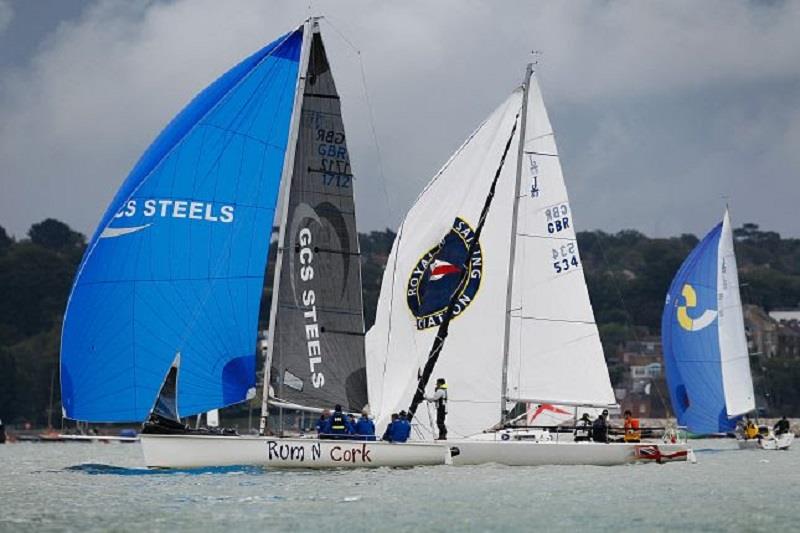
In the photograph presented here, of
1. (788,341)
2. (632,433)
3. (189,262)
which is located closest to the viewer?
(189,262)

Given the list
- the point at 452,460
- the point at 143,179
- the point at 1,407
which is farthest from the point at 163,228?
the point at 1,407

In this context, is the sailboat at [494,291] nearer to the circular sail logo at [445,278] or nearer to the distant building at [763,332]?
the circular sail logo at [445,278]

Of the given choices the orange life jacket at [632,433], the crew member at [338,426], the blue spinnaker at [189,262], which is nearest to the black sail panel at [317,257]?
the blue spinnaker at [189,262]

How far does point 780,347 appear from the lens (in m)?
169

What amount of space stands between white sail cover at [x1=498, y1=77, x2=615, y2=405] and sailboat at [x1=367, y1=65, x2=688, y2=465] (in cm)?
2

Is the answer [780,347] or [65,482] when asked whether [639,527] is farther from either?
[780,347]

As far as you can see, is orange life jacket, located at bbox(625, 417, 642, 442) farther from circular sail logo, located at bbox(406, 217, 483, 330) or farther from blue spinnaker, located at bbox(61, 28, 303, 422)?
blue spinnaker, located at bbox(61, 28, 303, 422)

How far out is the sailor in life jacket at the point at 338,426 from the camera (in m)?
34.5

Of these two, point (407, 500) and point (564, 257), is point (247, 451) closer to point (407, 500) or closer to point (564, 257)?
point (407, 500)

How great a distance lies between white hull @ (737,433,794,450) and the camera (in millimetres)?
58500

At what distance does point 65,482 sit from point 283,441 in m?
4.84

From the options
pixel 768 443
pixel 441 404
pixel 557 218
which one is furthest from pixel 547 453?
pixel 768 443

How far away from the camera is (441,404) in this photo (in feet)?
121

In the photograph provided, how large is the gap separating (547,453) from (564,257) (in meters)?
5.24
